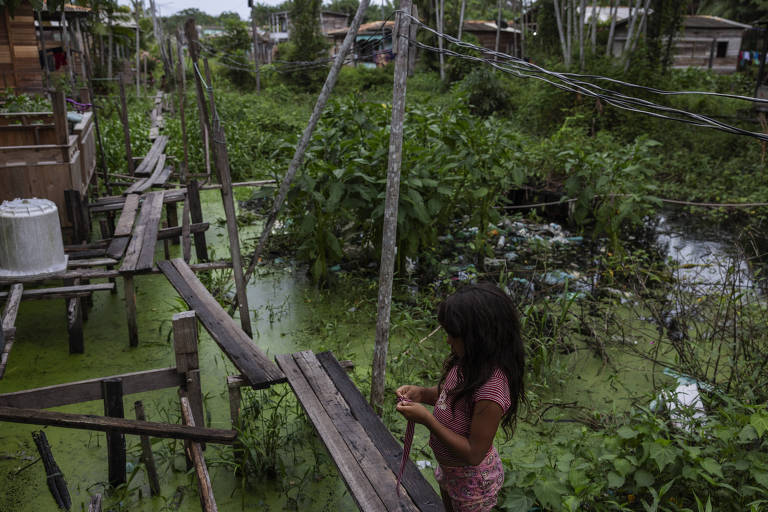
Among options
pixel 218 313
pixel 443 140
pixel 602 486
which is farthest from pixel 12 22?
pixel 602 486

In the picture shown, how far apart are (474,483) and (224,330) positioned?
209 centimetres

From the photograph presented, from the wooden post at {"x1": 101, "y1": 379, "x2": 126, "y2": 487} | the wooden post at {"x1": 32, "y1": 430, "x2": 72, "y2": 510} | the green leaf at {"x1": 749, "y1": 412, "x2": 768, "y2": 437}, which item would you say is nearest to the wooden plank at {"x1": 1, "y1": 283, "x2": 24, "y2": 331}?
the wooden post at {"x1": 32, "y1": 430, "x2": 72, "y2": 510}

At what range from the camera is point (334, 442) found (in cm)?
271

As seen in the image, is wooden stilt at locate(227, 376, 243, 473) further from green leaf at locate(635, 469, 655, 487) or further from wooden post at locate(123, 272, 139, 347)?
green leaf at locate(635, 469, 655, 487)

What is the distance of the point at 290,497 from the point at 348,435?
0.68 meters

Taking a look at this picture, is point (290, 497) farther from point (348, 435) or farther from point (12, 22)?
point (12, 22)

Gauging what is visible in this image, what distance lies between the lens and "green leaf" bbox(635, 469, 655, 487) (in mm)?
2736

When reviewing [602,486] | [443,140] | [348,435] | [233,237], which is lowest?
[602,486]

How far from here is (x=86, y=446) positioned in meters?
3.58

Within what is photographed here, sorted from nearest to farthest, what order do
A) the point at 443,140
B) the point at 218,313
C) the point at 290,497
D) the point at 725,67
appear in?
the point at 290,497 → the point at 218,313 → the point at 443,140 → the point at 725,67

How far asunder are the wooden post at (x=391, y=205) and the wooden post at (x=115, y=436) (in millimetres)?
1329

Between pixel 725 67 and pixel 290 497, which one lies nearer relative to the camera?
pixel 290 497

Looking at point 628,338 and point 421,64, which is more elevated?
point 421,64

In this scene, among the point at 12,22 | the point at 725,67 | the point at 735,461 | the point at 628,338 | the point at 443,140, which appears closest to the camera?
the point at 735,461
